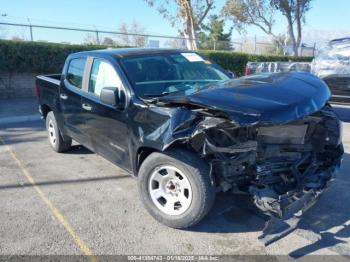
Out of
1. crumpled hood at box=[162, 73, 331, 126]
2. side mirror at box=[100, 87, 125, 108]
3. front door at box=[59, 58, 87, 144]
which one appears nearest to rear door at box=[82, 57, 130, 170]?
side mirror at box=[100, 87, 125, 108]

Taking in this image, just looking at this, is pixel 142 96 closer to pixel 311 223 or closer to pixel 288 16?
pixel 311 223

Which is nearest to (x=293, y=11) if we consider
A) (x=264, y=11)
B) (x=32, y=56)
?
(x=264, y=11)

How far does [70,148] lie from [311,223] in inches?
170

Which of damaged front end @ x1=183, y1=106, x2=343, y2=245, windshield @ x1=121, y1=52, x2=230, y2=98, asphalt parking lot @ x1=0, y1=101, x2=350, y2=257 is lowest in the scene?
asphalt parking lot @ x1=0, y1=101, x2=350, y2=257

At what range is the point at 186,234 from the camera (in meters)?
3.41

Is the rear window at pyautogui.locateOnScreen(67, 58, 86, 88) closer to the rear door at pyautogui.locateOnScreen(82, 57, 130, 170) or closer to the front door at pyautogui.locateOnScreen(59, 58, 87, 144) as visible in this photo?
the front door at pyautogui.locateOnScreen(59, 58, 87, 144)

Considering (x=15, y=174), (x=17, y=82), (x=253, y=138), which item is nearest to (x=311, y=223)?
(x=253, y=138)

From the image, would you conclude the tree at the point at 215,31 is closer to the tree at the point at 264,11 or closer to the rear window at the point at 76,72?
the tree at the point at 264,11

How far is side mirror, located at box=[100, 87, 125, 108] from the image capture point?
12.3 feet

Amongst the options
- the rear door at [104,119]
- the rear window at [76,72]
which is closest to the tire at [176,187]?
the rear door at [104,119]

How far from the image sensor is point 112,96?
375 cm

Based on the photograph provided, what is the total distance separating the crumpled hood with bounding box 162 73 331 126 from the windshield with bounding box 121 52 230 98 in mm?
556

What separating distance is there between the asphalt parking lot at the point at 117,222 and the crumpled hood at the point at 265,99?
3.94ft

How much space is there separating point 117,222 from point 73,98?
6.98ft
